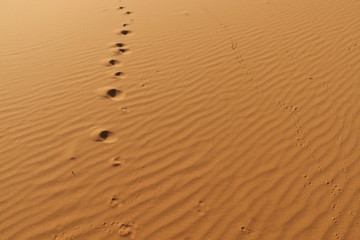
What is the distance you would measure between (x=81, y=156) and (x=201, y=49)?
3.04 m

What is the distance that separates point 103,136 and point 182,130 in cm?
96

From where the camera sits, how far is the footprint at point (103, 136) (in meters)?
3.71

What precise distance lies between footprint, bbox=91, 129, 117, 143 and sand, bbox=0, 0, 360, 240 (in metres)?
0.03

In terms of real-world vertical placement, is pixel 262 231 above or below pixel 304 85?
below

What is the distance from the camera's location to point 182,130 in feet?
12.6

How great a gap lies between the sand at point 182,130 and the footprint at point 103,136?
3cm

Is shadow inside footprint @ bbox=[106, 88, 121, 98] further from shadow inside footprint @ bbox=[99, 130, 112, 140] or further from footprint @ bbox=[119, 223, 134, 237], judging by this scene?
footprint @ bbox=[119, 223, 134, 237]

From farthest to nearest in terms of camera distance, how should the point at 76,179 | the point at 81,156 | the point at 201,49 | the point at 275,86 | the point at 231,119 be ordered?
the point at 201,49 < the point at 275,86 < the point at 231,119 < the point at 81,156 < the point at 76,179

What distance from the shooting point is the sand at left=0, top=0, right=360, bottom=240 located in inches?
115

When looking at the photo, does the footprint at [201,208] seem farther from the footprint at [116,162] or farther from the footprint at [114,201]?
the footprint at [116,162]

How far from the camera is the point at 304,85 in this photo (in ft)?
14.9

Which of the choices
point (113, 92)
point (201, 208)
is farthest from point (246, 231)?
point (113, 92)

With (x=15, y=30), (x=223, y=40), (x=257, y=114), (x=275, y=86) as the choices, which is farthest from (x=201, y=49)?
(x=15, y=30)

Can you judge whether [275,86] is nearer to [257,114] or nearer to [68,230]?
[257,114]
